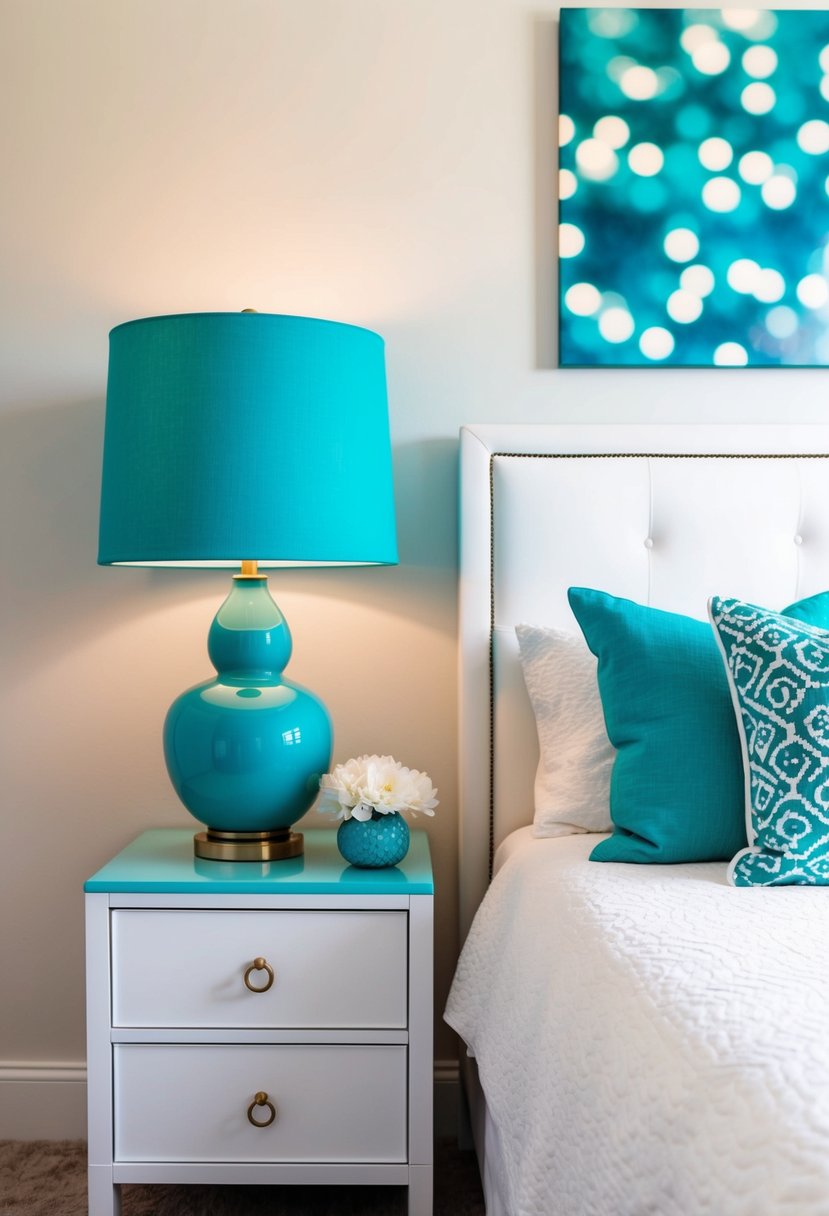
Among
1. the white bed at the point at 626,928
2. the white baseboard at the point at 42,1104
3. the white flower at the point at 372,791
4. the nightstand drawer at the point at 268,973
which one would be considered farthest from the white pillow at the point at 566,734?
the white baseboard at the point at 42,1104

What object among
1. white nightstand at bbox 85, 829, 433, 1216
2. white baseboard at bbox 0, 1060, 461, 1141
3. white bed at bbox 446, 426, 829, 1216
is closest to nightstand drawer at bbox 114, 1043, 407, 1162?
white nightstand at bbox 85, 829, 433, 1216

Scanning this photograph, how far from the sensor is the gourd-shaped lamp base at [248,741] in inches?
65.0

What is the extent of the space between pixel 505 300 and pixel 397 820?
0.98 metres

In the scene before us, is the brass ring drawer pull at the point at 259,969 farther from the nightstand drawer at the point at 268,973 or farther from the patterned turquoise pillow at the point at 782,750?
the patterned turquoise pillow at the point at 782,750

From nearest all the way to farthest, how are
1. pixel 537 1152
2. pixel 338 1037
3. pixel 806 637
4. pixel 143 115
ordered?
pixel 537 1152 → pixel 806 637 → pixel 338 1037 → pixel 143 115

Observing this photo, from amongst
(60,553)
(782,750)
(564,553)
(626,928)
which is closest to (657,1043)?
(626,928)

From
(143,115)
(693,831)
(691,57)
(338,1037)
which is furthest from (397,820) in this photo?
(691,57)

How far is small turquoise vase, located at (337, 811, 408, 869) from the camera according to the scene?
64.7 inches

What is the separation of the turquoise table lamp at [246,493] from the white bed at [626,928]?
1.04 feet

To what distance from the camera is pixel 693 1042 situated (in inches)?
34.3

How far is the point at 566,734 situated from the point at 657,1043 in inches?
33.1

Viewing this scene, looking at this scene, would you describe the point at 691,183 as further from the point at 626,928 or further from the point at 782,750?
the point at 626,928

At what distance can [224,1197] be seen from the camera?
69.7 inches

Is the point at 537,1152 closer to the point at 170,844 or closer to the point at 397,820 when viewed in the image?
the point at 397,820
